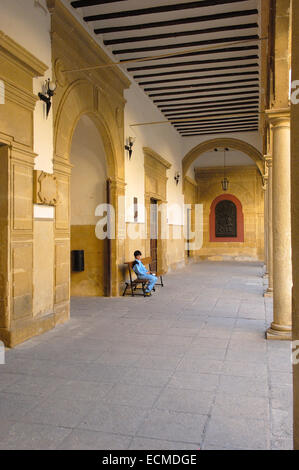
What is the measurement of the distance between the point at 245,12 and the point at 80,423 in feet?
22.0

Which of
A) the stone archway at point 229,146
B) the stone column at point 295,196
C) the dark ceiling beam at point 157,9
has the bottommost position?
the stone column at point 295,196

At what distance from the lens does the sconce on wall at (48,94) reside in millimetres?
5497

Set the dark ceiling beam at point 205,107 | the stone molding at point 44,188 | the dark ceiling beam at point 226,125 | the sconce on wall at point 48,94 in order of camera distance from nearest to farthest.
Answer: the stone molding at point 44,188, the sconce on wall at point 48,94, the dark ceiling beam at point 205,107, the dark ceiling beam at point 226,125

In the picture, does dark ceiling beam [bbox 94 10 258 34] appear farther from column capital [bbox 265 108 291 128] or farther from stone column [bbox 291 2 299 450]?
stone column [bbox 291 2 299 450]

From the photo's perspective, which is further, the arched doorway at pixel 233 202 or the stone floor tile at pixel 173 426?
the arched doorway at pixel 233 202

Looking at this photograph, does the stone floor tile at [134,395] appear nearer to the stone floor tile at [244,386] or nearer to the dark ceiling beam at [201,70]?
the stone floor tile at [244,386]

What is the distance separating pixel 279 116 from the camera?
5.11 m

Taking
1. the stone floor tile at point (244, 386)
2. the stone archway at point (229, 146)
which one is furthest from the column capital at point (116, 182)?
the stone archway at point (229, 146)

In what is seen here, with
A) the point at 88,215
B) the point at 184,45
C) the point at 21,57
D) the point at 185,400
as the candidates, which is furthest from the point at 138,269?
the point at 185,400

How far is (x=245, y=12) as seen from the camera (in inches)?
269

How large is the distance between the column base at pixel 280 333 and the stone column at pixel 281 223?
13mm

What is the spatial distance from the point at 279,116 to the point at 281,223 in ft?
4.37

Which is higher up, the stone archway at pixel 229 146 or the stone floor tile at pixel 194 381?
the stone archway at pixel 229 146
